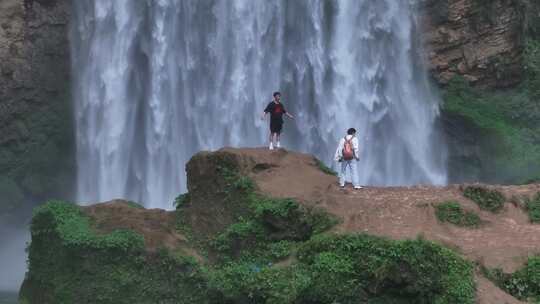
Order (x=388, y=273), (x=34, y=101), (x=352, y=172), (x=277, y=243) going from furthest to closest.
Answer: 1. (x=34, y=101)
2. (x=352, y=172)
3. (x=277, y=243)
4. (x=388, y=273)

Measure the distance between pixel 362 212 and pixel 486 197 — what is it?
85.0 inches

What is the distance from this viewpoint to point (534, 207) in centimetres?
1253

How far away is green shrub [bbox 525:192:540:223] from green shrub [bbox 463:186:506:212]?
411 millimetres

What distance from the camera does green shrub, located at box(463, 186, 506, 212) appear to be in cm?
1246

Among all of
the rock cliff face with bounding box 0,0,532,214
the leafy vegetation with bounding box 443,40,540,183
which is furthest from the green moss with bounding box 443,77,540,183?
the rock cliff face with bounding box 0,0,532,214

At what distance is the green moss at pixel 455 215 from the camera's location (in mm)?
12047

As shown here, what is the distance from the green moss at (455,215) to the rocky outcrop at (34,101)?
A: 609 inches

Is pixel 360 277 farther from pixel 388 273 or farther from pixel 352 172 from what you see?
pixel 352 172

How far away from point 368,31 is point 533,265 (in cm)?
1427

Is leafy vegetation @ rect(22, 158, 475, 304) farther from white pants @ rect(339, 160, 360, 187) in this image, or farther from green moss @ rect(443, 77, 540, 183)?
green moss @ rect(443, 77, 540, 183)

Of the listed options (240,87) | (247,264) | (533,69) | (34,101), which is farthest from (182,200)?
(533,69)

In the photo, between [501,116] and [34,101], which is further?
[34,101]

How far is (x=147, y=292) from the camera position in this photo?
1178 centimetres

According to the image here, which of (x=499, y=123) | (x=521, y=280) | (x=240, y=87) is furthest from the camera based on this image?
(x=240, y=87)
